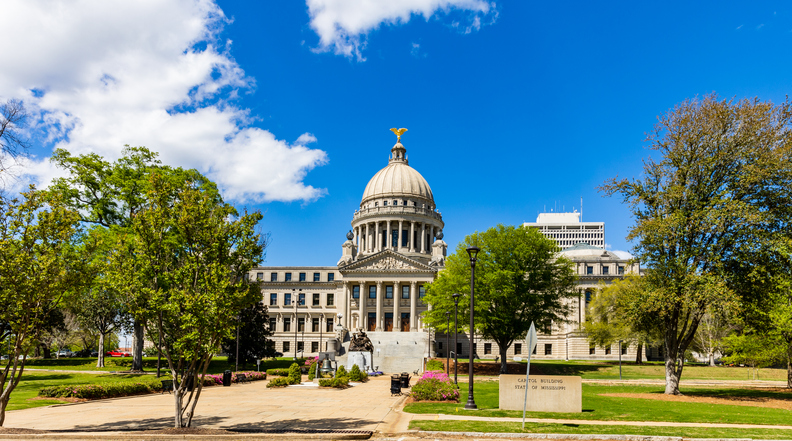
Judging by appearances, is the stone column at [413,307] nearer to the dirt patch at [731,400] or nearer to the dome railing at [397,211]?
the dome railing at [397,211]

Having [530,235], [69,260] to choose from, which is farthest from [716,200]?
[69,260]

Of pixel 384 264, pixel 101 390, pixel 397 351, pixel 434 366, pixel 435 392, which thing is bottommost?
pixel 397 351

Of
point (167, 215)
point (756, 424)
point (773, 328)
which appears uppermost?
point (167, 215)

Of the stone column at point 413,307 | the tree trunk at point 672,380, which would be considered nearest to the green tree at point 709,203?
the tree trunk at point 672,380

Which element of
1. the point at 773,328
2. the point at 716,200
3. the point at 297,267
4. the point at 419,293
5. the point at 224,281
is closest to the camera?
the point at 224,281

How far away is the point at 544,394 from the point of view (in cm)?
2042

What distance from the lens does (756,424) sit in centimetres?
1781

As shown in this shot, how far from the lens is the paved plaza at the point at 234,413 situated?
54.9ft

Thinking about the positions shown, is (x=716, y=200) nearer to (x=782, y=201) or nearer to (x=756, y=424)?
(x=782, y=201)

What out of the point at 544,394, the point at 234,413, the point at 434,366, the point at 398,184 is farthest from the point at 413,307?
the point at 234,413

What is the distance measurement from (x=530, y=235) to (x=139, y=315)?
42097 millimetres

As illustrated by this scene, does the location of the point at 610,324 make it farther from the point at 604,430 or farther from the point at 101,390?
the point at 101,390

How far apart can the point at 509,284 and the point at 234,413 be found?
33.5 meters

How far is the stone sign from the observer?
20312mm
